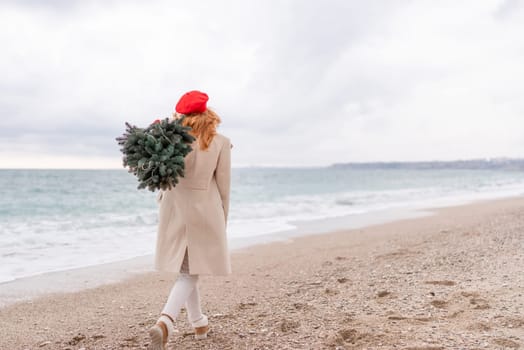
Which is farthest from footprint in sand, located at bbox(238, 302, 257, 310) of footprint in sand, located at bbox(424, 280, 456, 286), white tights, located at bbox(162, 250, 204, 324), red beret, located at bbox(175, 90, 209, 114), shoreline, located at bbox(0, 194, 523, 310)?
shoreline, located at bbox(0, 194, 523, 310)

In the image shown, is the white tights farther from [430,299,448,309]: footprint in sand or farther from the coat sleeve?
[430,299,448,309]: footprint in sand

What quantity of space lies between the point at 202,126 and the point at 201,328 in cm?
159

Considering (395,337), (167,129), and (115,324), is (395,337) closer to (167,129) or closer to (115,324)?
(167,129)

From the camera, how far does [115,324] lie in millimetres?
4195

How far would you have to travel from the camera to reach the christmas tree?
3018mm

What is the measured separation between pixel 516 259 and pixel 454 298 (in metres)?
1.85

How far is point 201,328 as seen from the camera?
3635 mm

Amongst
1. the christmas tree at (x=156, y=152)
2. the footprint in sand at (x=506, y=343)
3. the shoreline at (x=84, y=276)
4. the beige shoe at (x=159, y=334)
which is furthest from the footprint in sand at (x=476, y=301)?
the shoreline at (x=84, y=276)

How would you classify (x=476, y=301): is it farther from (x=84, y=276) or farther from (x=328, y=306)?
(x=84, y=276)

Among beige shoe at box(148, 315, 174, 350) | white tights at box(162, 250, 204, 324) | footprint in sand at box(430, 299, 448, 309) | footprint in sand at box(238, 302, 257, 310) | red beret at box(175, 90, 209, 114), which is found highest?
red beret at box(175, 90, 209, 114)

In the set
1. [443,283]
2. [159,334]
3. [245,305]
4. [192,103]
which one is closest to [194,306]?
[159,334]

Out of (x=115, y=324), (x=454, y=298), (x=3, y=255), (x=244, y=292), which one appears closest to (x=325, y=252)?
(x=244, y=292)

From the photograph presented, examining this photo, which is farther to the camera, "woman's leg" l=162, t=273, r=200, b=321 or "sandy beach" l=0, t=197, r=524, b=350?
"sandy beach" l=0, t=197, r=524, b=350

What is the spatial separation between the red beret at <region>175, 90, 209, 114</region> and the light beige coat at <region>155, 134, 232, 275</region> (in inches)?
9.7
